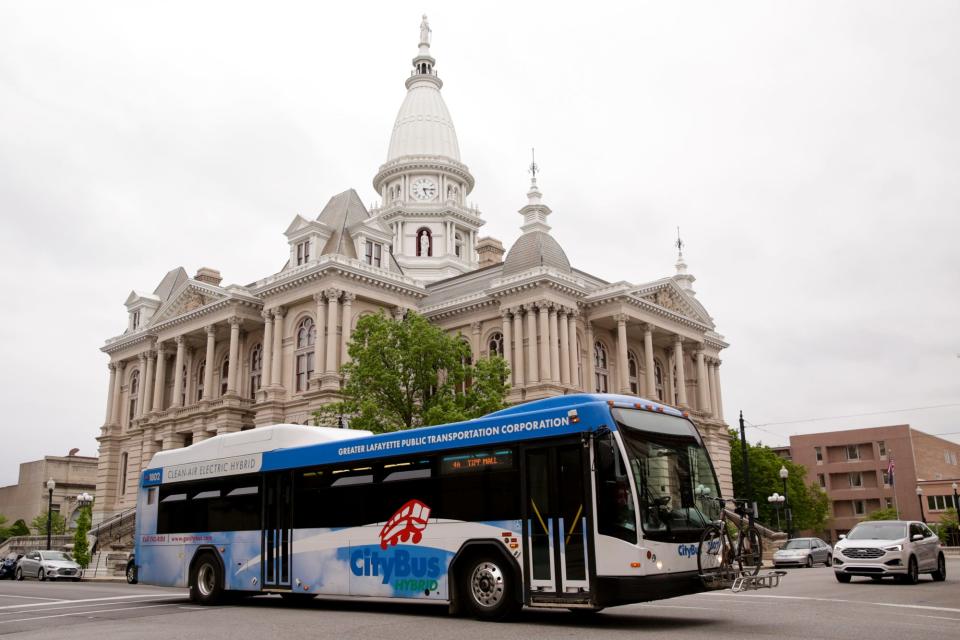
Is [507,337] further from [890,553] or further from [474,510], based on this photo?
[474,510]

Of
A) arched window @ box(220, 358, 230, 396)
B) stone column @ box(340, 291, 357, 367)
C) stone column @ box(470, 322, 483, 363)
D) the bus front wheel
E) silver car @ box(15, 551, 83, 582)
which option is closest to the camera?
the bus front wheel

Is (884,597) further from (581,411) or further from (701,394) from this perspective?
(701,394)

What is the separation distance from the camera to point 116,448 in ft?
219

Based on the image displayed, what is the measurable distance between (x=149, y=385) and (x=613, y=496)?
2304 inches

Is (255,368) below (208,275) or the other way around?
below

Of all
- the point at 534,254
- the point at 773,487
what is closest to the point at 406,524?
the point at 534,254

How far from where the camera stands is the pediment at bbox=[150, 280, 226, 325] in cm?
5955

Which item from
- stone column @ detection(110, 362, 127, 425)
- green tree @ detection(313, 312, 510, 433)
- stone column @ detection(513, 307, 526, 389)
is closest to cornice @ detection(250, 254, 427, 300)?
stone column @ detection(513, 307, 526, 389)

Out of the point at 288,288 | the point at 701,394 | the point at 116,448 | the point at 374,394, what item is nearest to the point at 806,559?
the point at 374,394

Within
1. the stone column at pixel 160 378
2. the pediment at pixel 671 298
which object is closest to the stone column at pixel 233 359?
the stone column at pixel 160 378

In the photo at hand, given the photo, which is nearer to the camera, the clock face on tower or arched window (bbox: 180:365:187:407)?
arched window (bbox: 180:365:187:407)

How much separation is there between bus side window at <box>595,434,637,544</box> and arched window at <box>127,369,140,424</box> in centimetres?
6036

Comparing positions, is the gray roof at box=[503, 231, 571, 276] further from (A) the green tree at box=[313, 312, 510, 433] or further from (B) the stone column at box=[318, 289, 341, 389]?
(A) the green tree at box=[313, 312, 510, 433]

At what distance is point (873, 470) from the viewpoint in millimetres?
88500
